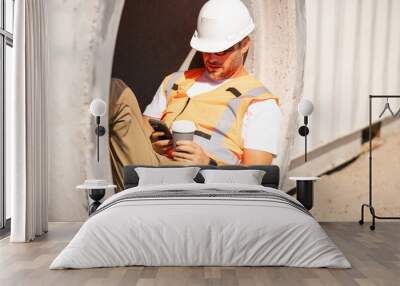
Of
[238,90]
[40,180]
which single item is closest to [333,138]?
[238,90]

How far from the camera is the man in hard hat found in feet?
24.5

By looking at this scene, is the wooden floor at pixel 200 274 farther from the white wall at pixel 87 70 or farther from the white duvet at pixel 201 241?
the white wall at pixel 87 70

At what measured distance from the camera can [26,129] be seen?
6180mm

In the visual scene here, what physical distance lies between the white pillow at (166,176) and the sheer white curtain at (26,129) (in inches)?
46.0

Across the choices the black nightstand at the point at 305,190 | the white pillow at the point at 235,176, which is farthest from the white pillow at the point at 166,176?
the black nightstand at the point at 305,190

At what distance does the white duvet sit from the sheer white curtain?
5.19 feet

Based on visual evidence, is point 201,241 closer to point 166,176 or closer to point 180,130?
point 166,176

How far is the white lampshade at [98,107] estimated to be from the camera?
7312mm

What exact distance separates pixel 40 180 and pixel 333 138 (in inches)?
144

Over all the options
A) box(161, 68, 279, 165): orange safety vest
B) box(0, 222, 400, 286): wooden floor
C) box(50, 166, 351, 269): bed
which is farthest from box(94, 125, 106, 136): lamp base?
box(50, 166, 351, 269): bed

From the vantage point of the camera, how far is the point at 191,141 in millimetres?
7488

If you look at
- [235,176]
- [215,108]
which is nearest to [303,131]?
[215,108]

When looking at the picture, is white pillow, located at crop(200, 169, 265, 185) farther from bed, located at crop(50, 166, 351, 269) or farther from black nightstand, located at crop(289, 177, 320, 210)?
bed, located at crop(50, 166, 351, 269)

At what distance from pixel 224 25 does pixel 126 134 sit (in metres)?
1.87
